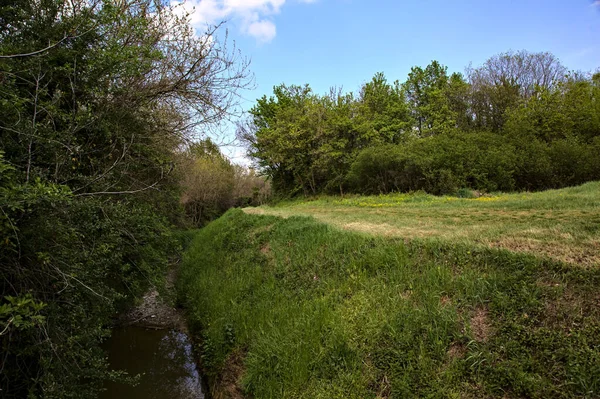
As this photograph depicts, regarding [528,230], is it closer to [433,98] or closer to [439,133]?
[439,133]

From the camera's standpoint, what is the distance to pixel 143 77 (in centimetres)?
589

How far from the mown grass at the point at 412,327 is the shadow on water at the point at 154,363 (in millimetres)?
637

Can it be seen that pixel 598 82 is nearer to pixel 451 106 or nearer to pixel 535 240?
pixel 451 106

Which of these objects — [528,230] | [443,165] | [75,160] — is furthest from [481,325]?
[443,165]

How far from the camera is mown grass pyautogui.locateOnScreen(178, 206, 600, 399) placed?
3.21m

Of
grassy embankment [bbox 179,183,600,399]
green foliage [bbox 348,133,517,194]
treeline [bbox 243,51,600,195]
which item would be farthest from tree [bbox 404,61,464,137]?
grassy embankment [bbox 179,183,600,399]

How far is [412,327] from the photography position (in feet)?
13.3

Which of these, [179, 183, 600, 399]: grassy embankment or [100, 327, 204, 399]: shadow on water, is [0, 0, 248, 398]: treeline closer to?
[100, 327, 204, 399]: shadow on water

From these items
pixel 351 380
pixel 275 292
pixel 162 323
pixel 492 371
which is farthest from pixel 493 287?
pixel 162 323

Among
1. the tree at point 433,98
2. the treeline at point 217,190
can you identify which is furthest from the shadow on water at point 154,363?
the tree at point 433,98

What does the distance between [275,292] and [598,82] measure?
3032 cm

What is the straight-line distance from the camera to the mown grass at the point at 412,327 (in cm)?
321

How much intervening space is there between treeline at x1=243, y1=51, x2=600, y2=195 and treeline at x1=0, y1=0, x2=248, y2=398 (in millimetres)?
15713

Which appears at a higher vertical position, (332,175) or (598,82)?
(598,82)
